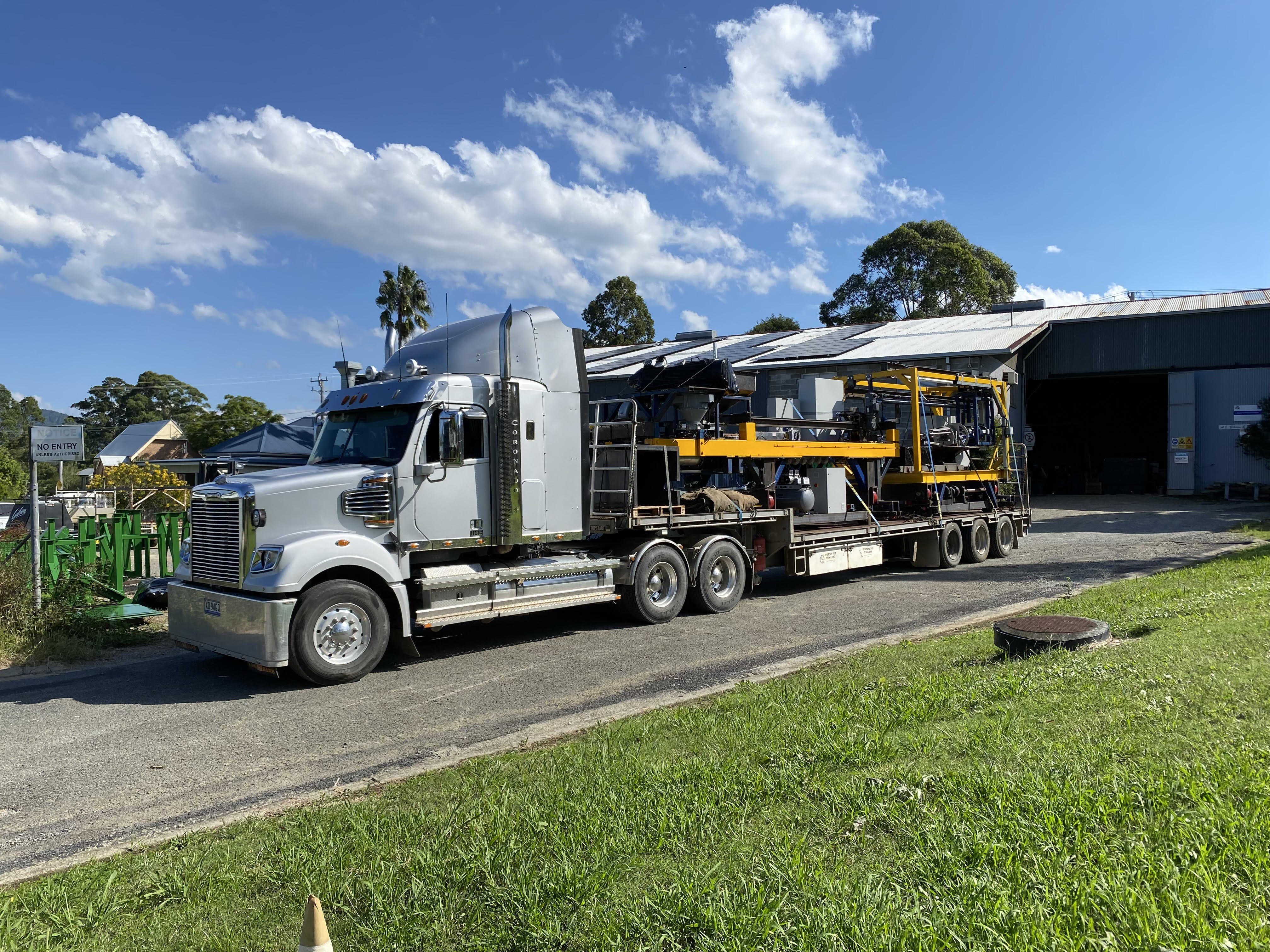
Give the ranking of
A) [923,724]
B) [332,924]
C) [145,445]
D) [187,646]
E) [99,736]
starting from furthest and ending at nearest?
[145,445], [187,646], [99,736], [923,724], [332,924]

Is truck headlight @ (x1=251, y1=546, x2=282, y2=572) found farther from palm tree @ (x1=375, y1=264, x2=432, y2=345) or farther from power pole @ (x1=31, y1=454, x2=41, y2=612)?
palm tree @ (x1=375, y1=264, x2=432, y2=345)

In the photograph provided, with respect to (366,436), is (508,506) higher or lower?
lower

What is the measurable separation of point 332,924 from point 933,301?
5983cm

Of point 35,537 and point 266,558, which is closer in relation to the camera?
point 266,558

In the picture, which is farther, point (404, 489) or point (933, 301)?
point (933, 301)

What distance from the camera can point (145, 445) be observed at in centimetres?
6569

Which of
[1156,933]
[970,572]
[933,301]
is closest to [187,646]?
[1156,933]

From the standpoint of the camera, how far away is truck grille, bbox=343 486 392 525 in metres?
8.63

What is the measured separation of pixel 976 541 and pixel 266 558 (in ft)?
41.9

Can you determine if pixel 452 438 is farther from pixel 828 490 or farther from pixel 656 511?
pixel 828 490

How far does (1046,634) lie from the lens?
704 centimetres

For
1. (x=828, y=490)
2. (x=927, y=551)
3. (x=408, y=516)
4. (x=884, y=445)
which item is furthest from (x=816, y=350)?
(x=408, y=516)

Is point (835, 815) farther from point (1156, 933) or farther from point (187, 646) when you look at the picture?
point (187, 646)

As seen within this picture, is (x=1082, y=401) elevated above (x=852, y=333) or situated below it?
below
